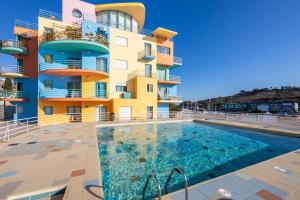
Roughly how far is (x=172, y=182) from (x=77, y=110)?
15.1m

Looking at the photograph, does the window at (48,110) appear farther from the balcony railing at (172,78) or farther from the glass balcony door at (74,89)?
the balcony railing at (172,78)

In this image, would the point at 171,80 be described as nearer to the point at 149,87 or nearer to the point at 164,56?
the point at 164,56

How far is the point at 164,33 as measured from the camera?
2180 cm

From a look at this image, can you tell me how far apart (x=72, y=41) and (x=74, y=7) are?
6.14m

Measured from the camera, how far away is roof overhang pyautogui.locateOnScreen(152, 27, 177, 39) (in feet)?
69.1

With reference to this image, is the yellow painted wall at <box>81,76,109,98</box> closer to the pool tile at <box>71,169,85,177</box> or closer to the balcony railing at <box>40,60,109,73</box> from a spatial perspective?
the balcony railing at <box>40,60,109,73</box>

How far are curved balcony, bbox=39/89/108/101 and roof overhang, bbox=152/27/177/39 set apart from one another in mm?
11503

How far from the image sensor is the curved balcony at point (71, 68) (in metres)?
14.4

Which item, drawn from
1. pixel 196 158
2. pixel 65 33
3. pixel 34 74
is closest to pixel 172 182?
pixel 196 158

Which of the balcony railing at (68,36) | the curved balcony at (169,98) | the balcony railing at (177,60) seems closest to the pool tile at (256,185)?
the balcony railing at (68,36)

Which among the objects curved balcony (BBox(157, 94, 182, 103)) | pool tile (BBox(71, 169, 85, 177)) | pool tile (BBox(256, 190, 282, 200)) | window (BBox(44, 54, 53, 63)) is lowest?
pool tile (BBox(256, 190, 282, 200))

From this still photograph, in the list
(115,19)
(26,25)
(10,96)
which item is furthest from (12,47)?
(115,19)

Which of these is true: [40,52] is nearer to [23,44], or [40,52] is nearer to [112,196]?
[23,44]

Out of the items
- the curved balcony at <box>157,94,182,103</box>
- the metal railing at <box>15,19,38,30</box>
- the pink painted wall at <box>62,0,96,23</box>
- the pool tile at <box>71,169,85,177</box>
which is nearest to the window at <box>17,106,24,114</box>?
the metal railing at <box>15,19,38,30</box>
